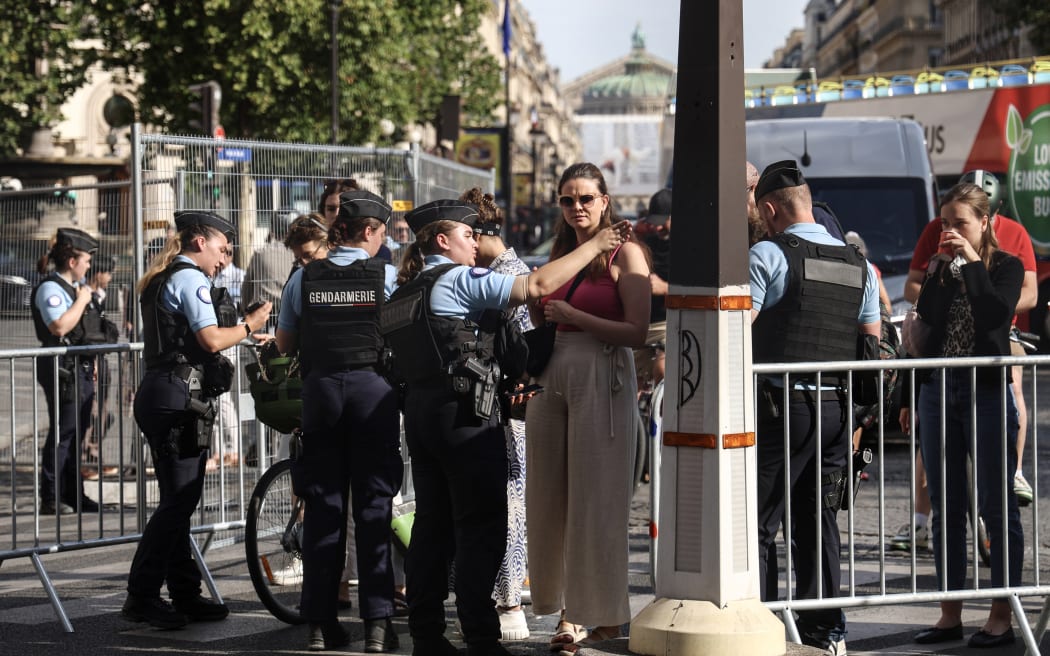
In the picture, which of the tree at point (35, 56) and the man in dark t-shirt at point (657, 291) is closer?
the man in dark t-shirt at point (657, 291)

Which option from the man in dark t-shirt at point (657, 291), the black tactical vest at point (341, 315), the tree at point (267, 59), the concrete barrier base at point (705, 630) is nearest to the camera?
the concrete barrier base at point (705, 630)

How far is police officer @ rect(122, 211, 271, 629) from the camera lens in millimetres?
6578

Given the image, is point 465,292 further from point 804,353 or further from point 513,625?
point 513,625

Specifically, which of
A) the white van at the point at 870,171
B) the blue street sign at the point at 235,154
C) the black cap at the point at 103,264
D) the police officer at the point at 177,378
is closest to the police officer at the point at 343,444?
the police officer at the point at 177,378

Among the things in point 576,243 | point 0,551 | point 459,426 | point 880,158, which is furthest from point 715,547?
point 880,158

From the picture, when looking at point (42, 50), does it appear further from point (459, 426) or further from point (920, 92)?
point (459, 426)

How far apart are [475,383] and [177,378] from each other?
1.65 m

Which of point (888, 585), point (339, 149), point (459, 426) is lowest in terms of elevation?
point (888, 585)

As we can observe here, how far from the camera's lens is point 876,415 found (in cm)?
596

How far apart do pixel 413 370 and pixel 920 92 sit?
44.2 ft

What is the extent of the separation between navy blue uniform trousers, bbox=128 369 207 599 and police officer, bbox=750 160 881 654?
8.10 ft

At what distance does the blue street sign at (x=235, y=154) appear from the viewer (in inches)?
367

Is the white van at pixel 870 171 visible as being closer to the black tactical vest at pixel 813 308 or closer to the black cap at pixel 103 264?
the black cap at pixel 103 264

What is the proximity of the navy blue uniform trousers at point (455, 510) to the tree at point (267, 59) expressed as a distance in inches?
969
